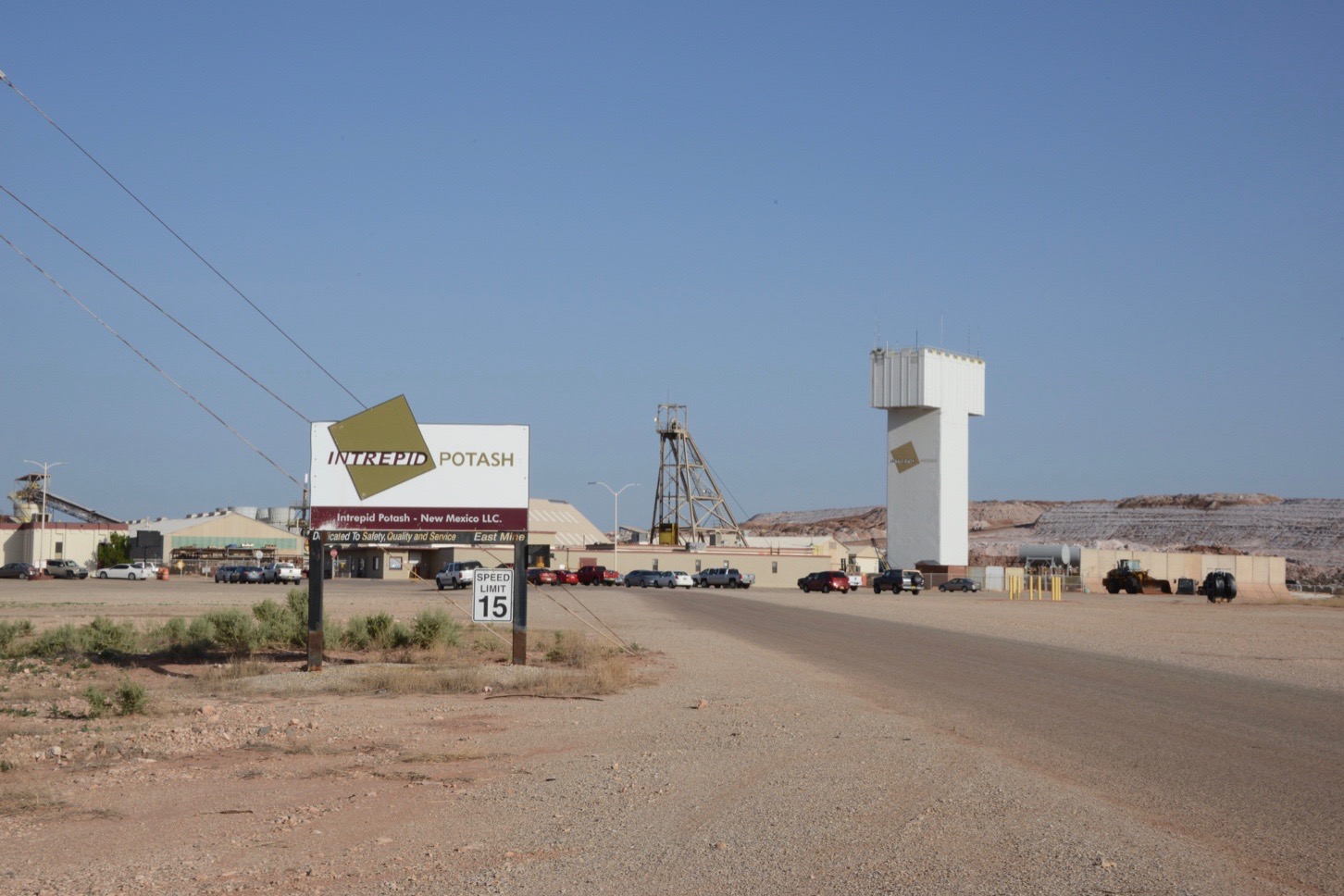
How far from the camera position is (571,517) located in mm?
128000

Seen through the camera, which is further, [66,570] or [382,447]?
[66,570]

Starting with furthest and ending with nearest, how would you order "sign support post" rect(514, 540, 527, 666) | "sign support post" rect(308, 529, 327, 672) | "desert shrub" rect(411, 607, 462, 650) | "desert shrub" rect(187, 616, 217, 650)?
"desert shrub" rect(187, 616, 217, 650) < "desert shrub" rect(411, 607, 462, 650) < "sign support post" rect(514, 540, 527, 666) < "sign support post" rect(308, 529, 327, 672)

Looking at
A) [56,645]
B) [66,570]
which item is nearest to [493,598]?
[56,645]

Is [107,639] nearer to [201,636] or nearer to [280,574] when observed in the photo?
[201,636]

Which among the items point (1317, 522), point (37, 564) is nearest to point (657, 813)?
point (37, 564)

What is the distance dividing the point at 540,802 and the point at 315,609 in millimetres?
11642

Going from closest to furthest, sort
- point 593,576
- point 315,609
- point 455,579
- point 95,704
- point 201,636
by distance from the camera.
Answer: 1. point 95,704
2. point 315,609
3. point 201,636
4. point 455,579
5. point 593,576

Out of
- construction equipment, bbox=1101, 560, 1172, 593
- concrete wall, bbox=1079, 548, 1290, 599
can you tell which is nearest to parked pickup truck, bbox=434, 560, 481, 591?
construction equipment, bbox=1101, 560, 1172, 593

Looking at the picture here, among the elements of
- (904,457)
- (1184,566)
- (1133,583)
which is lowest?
(1133,583)

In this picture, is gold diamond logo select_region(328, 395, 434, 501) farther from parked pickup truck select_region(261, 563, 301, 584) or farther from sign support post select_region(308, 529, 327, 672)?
parked pickup truck select_region(261, 563, 301, 584)

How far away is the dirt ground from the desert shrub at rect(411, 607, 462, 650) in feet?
18.5

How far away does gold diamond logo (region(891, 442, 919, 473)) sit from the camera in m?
91.2

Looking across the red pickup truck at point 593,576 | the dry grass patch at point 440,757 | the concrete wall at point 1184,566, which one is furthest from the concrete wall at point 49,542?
the dry grass patch at point 440,757

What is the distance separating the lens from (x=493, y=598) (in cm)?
2108
